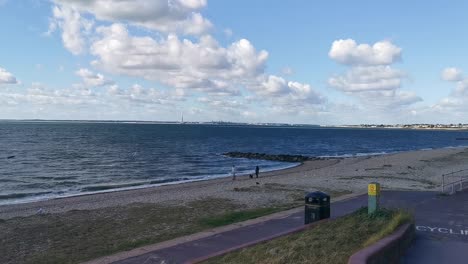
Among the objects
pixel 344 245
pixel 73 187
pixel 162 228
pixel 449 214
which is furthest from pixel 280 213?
pixel 73 187

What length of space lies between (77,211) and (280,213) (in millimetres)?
8356

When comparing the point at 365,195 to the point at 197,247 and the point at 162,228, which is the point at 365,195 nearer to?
the point at 162,228

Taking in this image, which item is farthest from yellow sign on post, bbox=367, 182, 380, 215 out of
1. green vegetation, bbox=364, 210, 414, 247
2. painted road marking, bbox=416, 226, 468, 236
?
painted road marking, bbox=416, 226, 468, 236

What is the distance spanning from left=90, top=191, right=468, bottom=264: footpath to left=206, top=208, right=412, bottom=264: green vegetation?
0.65 meters

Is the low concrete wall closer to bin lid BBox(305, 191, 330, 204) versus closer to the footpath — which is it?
the footpath

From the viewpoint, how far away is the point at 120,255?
977cm

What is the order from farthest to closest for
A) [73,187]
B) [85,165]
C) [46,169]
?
[85,165]
[46,169]
[73,187]

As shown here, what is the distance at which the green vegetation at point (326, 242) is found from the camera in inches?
291

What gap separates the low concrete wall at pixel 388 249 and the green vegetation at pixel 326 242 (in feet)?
0.70

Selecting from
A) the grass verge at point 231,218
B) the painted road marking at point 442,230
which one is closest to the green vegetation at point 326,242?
the painted road marking at point 442,230

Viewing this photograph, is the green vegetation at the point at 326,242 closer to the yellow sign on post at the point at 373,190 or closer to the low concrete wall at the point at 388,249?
the low concrete wall at the point at 388,249

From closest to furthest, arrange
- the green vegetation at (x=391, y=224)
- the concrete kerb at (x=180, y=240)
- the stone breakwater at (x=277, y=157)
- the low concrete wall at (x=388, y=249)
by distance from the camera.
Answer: the low concrete wall at (x=388, y=249)
the green vegetation at (x=391, y=224)
the concrete kerb at (x=180, y=240)
the stone breakwater at (x=277, y=157)

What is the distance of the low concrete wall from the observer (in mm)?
6656

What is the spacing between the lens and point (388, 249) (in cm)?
751
